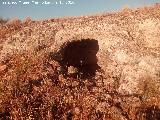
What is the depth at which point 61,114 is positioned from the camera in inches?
389

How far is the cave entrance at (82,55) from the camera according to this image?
45.1 ft

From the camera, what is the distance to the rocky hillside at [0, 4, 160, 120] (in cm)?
1016

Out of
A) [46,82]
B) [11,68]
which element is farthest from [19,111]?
[11,68]

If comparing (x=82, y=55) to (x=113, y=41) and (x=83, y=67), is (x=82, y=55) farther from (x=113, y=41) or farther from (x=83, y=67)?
(x=113, y=41)

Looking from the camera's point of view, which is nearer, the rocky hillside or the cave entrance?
the rocky hillside

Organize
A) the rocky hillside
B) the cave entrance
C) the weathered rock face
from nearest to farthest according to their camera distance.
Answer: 1. the rocky hillside
2. the weathered rock face
3. the cave entrance

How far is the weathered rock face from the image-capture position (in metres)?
12.6

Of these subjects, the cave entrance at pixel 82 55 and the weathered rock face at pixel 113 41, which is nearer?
the weathered rock face at pixel 113 41

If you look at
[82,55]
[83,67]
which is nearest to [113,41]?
[83,67]

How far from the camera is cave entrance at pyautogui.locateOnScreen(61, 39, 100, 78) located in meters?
13.7

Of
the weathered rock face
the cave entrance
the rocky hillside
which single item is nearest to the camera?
the rocky hillside

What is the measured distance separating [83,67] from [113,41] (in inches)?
72.1

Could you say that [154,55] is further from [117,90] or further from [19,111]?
[19,111]

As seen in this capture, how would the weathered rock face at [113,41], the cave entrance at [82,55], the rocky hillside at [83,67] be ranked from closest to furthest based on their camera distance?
the rocky hillside at [83,67]
the weathered rock face at [113,41]
the cave entrance at [82,55]
